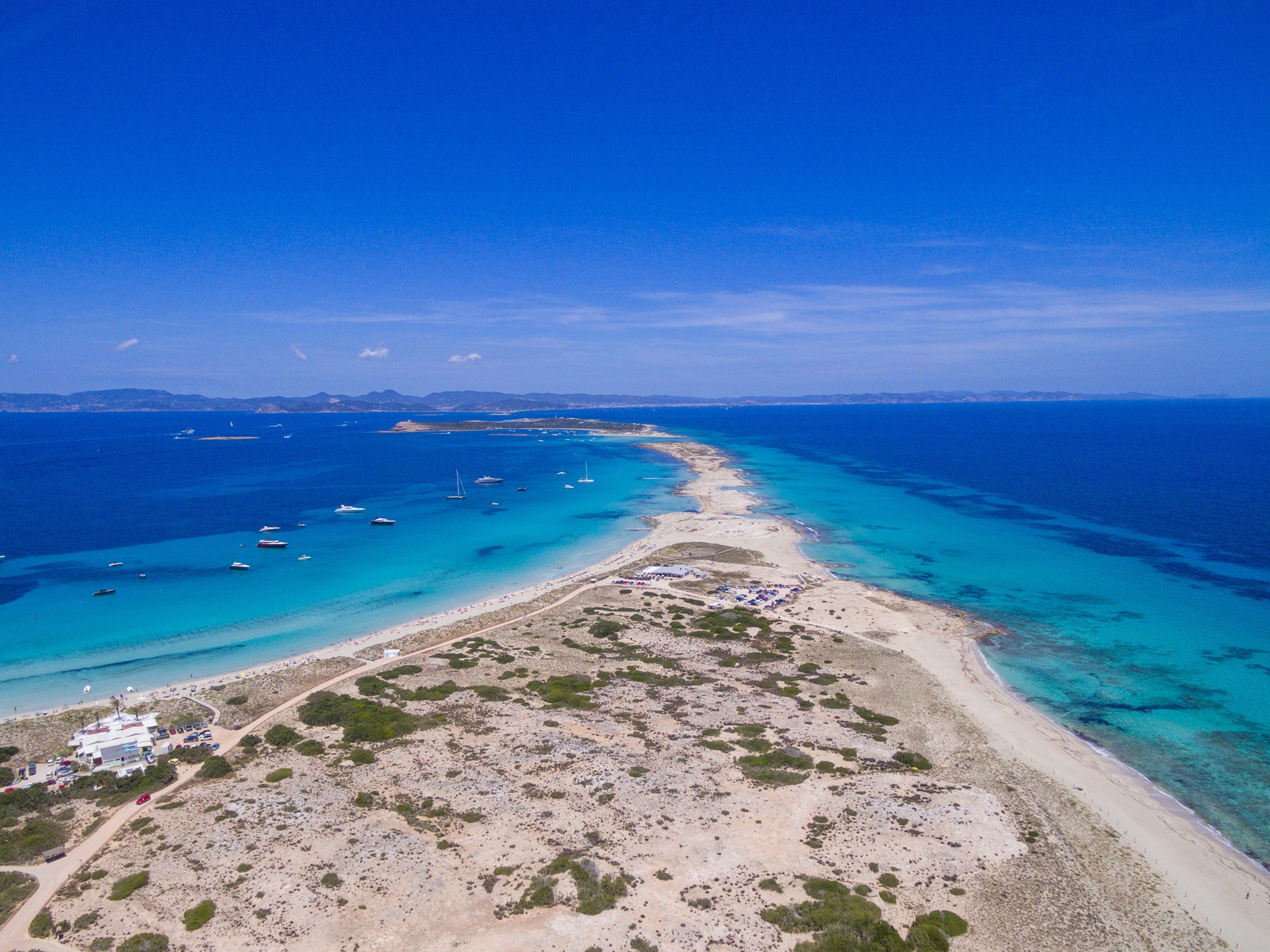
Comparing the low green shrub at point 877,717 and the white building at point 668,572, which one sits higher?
the white building at point 668,572

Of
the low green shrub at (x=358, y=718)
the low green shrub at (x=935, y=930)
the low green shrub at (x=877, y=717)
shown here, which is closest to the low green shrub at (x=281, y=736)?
the low green shrub at (x=358, y=718)

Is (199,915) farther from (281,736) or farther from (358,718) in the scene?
(358,718)

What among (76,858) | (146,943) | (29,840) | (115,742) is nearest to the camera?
(146,943)

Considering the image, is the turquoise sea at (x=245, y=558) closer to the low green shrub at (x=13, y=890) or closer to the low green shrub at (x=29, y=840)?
the low green shrub at (x=29, y=840)

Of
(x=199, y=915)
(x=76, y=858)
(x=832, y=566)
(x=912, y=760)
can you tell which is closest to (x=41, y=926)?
(x=76, y=858)

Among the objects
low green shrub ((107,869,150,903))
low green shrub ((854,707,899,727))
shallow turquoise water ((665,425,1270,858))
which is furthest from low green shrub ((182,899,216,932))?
shallow turquoise water ((665,425,1270,858))

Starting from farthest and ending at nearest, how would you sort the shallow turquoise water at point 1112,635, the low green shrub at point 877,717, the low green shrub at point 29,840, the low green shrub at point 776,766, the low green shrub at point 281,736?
the low green shrub at point 877,717 < the low green shrub at point 281,736 < the shallow turquoise water at point 1112,635 < the low green shrub at point 776,766 < the low green shrub at point 29,840
